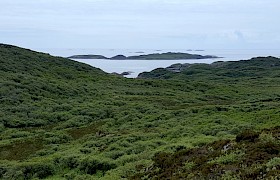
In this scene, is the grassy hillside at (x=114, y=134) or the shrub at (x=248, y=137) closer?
the grassy hillside at (x=114, y=134)

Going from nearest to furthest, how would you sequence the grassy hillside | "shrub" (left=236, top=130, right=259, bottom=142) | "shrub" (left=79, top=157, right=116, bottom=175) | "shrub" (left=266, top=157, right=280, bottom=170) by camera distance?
"shrub" (left=266, top=157, right=280, bottom=170) < the grassy hillside < "shrub" (left=236, top=130, right=259, bottom=142) < "shrub" (left=79, top=157, right=116, bottom=175)

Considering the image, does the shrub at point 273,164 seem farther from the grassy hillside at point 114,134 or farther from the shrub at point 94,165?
the shrub at point 94,165

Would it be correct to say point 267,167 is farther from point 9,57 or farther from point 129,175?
point 9,57

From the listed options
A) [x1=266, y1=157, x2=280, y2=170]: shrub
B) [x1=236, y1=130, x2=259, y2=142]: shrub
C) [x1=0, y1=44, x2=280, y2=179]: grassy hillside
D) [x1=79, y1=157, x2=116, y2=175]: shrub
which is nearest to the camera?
[x1=266, y1=157, x2=280, y2=170]: shrub

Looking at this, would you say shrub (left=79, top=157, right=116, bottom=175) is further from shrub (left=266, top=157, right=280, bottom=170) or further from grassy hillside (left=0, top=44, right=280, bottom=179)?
shrub (left=266, top=157, right=280, bottom=170)

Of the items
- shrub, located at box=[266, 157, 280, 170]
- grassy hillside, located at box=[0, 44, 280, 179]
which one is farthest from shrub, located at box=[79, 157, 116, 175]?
shrub, located at box=[266, 157, 280, 170]

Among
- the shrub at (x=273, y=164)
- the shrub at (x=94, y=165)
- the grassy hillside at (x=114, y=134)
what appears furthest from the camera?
the shrub at (x=94, y=165)

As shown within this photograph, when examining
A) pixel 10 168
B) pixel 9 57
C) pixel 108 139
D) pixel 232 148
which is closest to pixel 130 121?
pixel 108 139

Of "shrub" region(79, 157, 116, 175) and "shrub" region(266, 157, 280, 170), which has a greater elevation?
"shrub" region(266, 157, 280, 170)

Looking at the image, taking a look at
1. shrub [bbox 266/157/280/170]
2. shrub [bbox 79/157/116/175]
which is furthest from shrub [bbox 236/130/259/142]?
shrub [bbox 79/157/116/175]

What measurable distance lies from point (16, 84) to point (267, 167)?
227ft

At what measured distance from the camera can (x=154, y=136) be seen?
111 feet

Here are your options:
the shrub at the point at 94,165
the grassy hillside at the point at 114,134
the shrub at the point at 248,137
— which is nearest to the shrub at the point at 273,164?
the grassy hillside at the point at 114,134

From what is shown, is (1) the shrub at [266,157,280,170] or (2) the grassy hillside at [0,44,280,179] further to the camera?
(2) the grassy hillside at [0,44,280,179]
